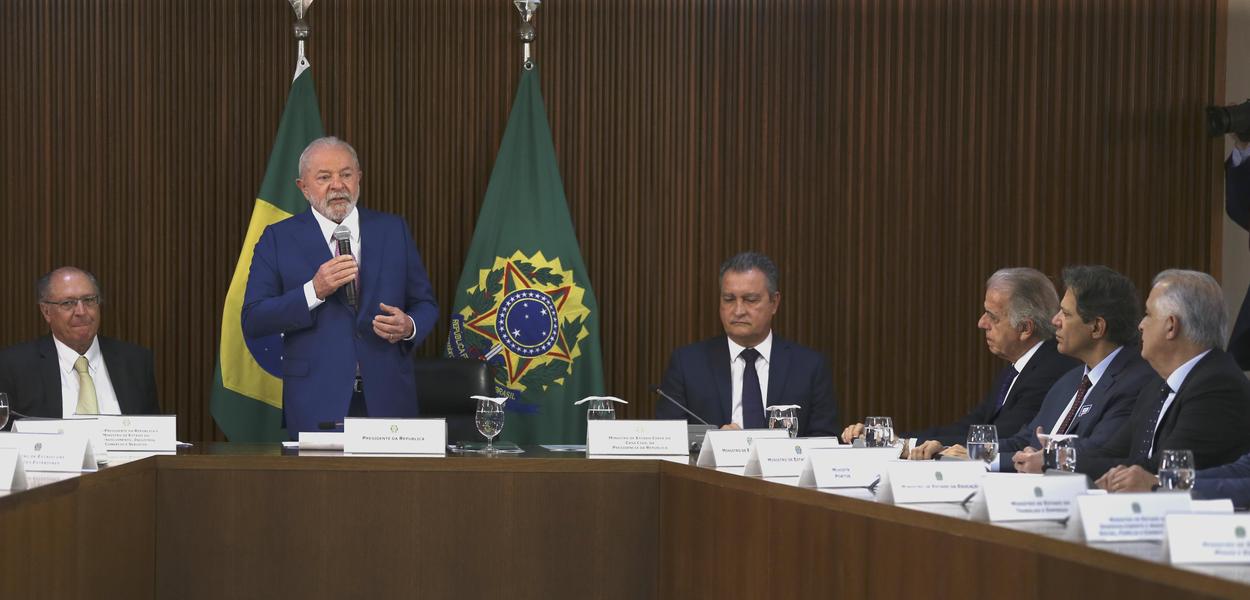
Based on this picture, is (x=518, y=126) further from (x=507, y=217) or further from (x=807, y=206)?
(x=807, y=206)

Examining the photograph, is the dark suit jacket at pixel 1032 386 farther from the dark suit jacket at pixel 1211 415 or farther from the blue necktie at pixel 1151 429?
the dark suit jacket at pixel 1211 415

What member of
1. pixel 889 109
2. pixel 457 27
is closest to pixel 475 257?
pixel 457 27

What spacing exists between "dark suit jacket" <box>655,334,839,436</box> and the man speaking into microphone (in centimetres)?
89

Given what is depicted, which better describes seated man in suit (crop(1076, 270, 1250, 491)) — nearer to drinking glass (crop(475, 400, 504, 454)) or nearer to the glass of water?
the glass of water

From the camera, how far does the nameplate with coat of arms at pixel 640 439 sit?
3.83 metres

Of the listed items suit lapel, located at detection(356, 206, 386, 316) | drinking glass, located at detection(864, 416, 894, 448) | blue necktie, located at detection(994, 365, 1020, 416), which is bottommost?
drinking glass, located at detection(864, 416, 894, 448)

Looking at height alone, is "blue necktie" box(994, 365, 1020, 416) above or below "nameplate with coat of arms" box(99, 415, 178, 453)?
above

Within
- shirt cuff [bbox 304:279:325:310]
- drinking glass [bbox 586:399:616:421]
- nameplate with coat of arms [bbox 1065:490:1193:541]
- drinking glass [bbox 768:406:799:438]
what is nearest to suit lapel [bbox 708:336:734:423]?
drinking glass [bbox 586:399:616:421]

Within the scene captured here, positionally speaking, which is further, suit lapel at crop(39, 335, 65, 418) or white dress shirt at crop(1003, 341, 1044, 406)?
suit lapel at crop(39, 335, 65, 418)

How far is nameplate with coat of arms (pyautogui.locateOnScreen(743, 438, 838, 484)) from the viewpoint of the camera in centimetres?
325

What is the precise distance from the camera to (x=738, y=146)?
6.26 meters

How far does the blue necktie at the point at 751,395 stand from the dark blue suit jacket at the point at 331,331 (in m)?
1.10

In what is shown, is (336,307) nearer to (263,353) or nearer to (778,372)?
(263,353)

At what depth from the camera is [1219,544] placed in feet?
6.15
